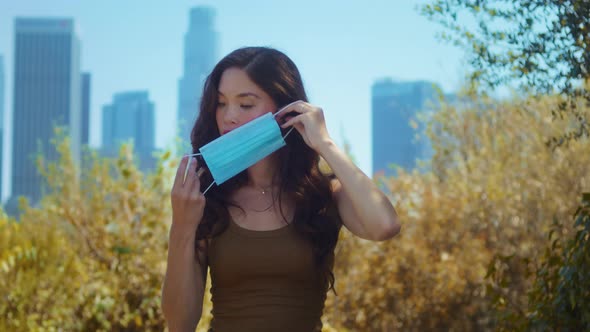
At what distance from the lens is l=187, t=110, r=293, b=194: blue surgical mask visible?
2451mm

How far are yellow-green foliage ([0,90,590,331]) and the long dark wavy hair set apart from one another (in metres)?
2.87

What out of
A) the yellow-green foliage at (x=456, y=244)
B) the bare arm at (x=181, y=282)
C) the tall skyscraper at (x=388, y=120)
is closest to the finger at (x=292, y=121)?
the bare arm at (x=181, y=282)

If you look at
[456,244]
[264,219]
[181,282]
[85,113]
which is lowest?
[85,113]

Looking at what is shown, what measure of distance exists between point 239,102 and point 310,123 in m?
0.27

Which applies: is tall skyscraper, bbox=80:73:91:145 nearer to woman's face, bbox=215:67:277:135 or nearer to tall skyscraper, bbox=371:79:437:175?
tall skyscraper, bbox=371:79:437:175

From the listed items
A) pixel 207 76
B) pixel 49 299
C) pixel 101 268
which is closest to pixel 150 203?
pixel 101 268

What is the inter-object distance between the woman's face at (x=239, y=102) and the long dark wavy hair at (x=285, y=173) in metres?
0.03

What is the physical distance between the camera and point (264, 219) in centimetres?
250

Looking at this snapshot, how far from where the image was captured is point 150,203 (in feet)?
21.2

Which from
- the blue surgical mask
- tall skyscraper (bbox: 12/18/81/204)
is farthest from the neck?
tall skyscraper (bbox: 12/18/81/204)

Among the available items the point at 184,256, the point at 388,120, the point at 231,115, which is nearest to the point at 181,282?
the point at 184,256

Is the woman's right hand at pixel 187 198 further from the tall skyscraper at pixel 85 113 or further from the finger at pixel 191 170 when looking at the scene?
the tall skyscraper at pixel 85 113

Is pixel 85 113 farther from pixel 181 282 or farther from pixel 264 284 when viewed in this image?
pixel 264 284

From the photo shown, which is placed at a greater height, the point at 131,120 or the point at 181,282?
the point at 181,282
